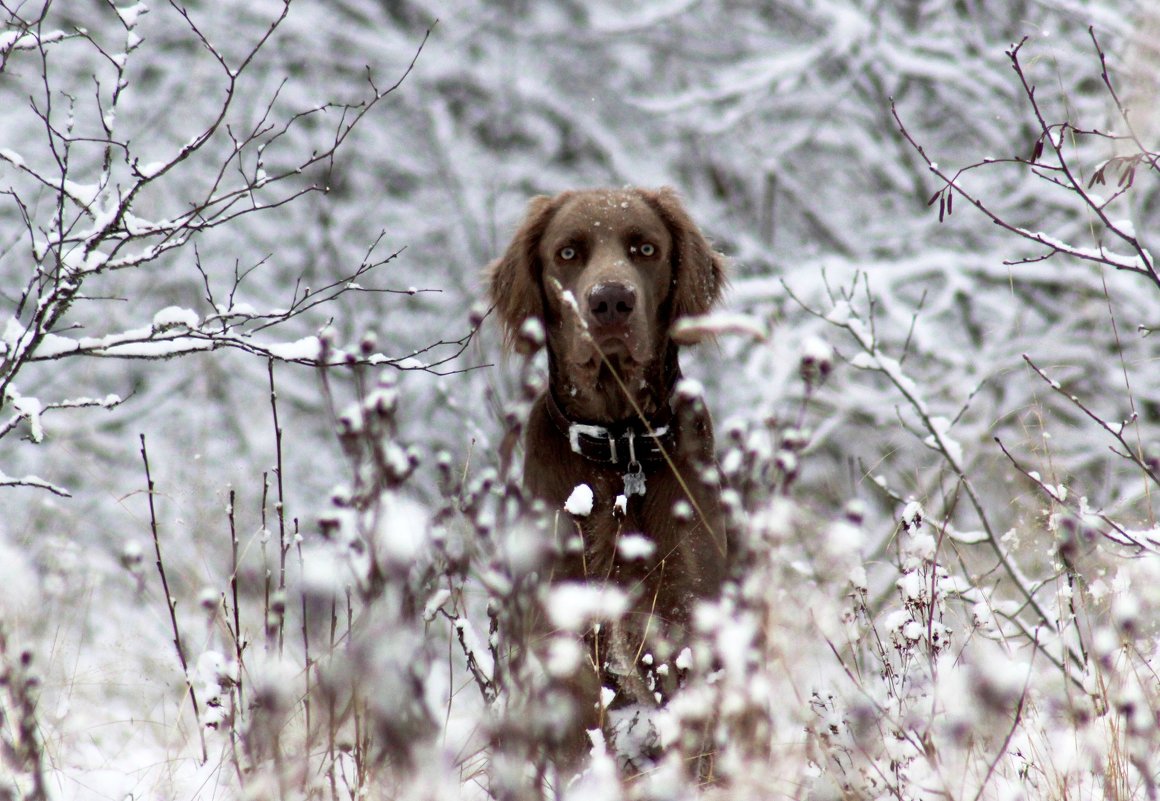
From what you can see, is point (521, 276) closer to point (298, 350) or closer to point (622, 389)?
point (622, 389)

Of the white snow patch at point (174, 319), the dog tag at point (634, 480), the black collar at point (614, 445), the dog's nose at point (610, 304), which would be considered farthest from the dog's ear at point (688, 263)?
the white snow patch at point (174, 319)

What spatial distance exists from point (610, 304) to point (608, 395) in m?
0.33

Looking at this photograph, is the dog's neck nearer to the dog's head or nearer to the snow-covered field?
the dog's head

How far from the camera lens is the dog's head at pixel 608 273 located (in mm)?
2875

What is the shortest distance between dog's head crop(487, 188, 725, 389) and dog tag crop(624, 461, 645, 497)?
1.05 ft

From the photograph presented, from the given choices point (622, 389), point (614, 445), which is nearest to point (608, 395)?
point (614, 445)

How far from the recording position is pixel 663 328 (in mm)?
3234

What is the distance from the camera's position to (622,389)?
2330 mm

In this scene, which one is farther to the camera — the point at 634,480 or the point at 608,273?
the point at 608,273

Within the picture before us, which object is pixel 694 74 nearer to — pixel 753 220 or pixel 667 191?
pixel 753 220

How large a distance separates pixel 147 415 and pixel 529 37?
6.51 meters

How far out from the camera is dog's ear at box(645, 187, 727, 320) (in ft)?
10.8

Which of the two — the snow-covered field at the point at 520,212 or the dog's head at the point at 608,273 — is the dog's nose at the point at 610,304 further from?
the snow-covered field at the point at 520,212

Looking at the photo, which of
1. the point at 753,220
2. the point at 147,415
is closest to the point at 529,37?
the point at 753,220
